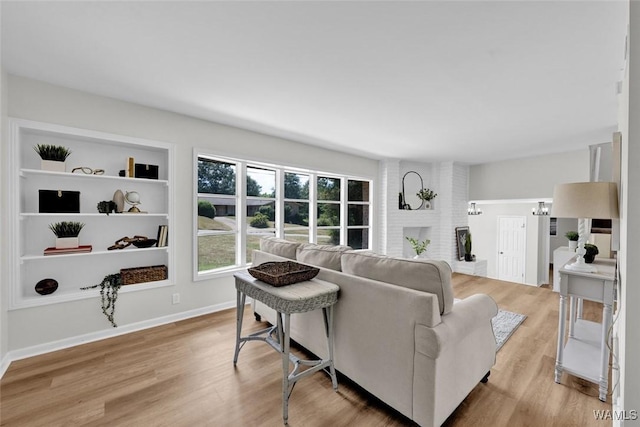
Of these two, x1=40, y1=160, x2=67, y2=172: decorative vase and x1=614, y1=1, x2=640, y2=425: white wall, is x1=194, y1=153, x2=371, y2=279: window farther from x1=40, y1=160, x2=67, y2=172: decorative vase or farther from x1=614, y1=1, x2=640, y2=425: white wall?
x1=614, y1=1, x2=640, y2=425: white wall

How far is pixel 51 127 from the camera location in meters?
2.44

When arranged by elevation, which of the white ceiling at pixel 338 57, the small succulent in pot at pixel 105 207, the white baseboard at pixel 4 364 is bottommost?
the white baseboard at pixel 4 364

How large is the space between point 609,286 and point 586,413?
0.86 meters

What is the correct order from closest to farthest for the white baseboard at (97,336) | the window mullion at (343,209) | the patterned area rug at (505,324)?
the white baseboard at (97,336), the patterned area rug at (505,324), the window mullion at (343,209)

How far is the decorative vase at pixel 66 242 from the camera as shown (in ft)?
8.23

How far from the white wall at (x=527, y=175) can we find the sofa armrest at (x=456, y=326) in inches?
179

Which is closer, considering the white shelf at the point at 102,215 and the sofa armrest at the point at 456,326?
the sofa armrest at the point at 456,326

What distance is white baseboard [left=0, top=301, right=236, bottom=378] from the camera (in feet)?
7.62

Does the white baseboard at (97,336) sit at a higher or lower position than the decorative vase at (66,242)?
lower

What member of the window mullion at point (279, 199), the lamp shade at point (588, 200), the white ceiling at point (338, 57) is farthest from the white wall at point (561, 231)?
the window mullion at point (279, 199)

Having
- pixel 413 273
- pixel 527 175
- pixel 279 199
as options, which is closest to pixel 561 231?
pixel 527 175

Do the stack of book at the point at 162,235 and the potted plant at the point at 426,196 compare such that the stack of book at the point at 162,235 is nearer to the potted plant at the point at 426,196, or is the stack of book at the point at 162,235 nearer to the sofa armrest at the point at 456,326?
the sofa armrest at the point at 456,326

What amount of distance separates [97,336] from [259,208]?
2301mm

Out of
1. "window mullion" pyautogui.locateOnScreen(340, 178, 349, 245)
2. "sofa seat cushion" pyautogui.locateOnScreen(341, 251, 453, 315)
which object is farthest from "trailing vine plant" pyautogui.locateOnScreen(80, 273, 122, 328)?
"window mullion" pyautogui.locateOnScreen(340, 178, 349, 245)
